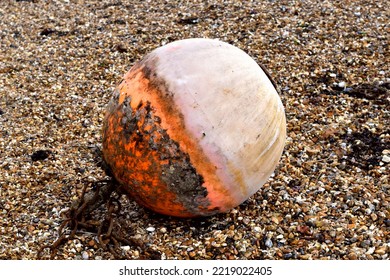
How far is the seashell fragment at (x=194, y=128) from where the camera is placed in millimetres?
3225

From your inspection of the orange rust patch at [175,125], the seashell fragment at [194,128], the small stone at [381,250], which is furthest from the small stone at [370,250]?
the orange rust patch at [175,125]

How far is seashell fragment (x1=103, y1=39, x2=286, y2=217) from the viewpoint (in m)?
3.22

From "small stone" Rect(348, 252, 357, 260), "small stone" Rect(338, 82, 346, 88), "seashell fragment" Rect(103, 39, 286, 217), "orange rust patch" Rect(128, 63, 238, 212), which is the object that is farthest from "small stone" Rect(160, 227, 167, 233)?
"small stone" Rect(338, 82, 346, 88)

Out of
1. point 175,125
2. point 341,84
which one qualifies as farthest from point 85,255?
point 341,84

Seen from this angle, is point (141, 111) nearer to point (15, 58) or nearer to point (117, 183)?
point (117, 183)

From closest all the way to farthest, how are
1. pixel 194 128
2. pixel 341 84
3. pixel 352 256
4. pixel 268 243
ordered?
A: pixel 194 128 < pixel 352 256 < pixel 268 243 < pixel 341 84

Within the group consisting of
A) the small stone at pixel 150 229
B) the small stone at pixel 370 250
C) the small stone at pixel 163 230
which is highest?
the small stone at pixel 150 229

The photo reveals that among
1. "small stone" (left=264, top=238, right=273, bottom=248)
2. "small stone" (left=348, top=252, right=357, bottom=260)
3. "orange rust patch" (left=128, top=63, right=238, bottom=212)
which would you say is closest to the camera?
"orange rust patch" (left=128, top=63, right=238, bottom=212)

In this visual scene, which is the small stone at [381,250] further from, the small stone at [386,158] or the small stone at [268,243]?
the small stone at [386,158]

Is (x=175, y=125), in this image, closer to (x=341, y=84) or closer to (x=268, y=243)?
(x=268, y=243)

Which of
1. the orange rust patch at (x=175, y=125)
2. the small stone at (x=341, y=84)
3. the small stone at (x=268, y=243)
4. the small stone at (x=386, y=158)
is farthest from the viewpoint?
the small stone at (x=341, y=84)

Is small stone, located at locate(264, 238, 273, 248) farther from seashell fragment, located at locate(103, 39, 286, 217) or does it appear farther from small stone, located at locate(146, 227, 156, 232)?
small stone, located at locate(146, 227, 156, 232)

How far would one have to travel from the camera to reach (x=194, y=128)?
10.5ft

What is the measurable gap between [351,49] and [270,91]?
3.08m
